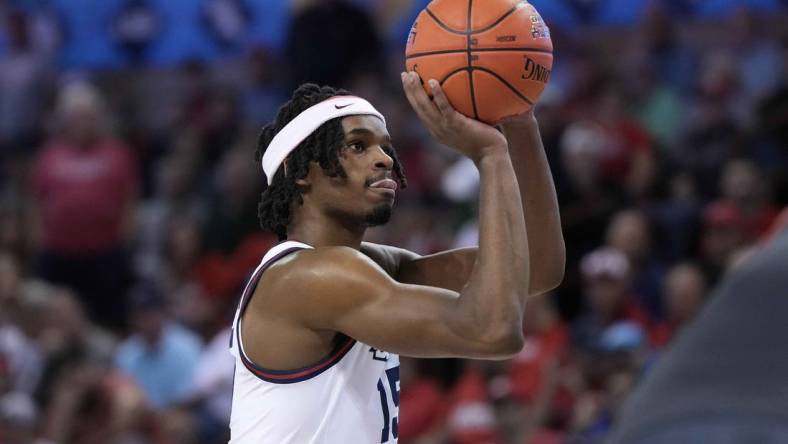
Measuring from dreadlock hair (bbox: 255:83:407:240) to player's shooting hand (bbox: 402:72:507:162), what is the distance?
1.22 feet

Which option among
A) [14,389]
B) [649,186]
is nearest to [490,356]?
[649,186]

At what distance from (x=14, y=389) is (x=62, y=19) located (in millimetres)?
4614

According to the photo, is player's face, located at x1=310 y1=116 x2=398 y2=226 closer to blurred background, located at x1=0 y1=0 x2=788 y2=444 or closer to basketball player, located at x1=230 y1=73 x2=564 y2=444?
basketball player, located at x1=230 y1=73 x2=564 y2=444

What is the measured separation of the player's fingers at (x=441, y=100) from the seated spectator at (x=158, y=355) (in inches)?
259

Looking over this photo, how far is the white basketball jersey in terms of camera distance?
11.8ft

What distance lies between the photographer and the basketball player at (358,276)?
3.32m

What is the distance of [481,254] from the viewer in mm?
3328

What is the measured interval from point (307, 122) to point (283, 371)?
2.53 feet

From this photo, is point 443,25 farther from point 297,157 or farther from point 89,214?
point 89,214

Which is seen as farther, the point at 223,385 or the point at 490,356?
the point at 223,385

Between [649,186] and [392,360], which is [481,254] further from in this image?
[649,186]

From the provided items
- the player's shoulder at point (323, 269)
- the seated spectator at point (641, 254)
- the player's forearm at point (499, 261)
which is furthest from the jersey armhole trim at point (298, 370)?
the seated spectator at point (641, 254)

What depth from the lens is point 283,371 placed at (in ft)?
11.7

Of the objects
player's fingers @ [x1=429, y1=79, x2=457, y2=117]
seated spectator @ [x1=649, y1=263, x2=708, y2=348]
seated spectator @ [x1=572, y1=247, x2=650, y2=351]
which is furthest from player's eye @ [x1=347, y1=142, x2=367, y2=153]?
seated spectator @ [x1=572, y1=247, x2=650, y2=351]
